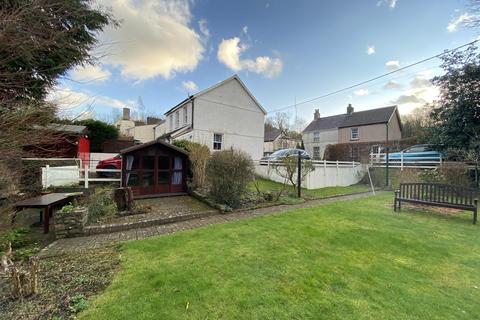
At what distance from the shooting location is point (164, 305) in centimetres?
264

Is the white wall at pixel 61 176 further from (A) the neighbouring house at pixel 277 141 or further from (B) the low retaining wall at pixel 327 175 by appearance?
(A) the neighbouring house at pixel 277 141

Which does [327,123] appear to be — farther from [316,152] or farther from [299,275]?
[299,275]

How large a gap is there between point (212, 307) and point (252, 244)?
2128 millimetres

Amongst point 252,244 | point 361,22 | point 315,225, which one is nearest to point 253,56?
point 361,22

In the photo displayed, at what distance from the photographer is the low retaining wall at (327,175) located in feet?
42.7

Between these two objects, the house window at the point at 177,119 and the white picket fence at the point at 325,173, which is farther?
the house window at the point at 177,119

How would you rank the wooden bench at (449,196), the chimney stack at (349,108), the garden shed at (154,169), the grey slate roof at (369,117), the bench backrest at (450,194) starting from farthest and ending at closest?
the chimney stack at (349,108) < the grey slate roof at (369,117) < the garden shed at (154,169) < the bench backrest at (450,194) < the wooden bench at (449,196)

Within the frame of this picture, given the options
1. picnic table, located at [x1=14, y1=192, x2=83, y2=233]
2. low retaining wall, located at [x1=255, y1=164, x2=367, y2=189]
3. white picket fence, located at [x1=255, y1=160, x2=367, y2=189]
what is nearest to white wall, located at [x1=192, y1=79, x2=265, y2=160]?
white picket fence, located at [x1=255, y1=160, x2=367, y2=189]

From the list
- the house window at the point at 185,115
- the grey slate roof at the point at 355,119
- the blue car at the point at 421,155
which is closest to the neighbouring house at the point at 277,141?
the grey slate roof at the point at 355,119

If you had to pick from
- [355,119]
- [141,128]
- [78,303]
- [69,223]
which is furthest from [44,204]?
[355,119]

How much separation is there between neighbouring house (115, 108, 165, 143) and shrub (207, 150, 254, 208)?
72.2 feet

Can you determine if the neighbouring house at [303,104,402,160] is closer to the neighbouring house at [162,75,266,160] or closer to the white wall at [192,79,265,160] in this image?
the white wall at [192,79,265,160]

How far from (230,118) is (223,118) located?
2.27 feet

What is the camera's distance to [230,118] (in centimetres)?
1839
